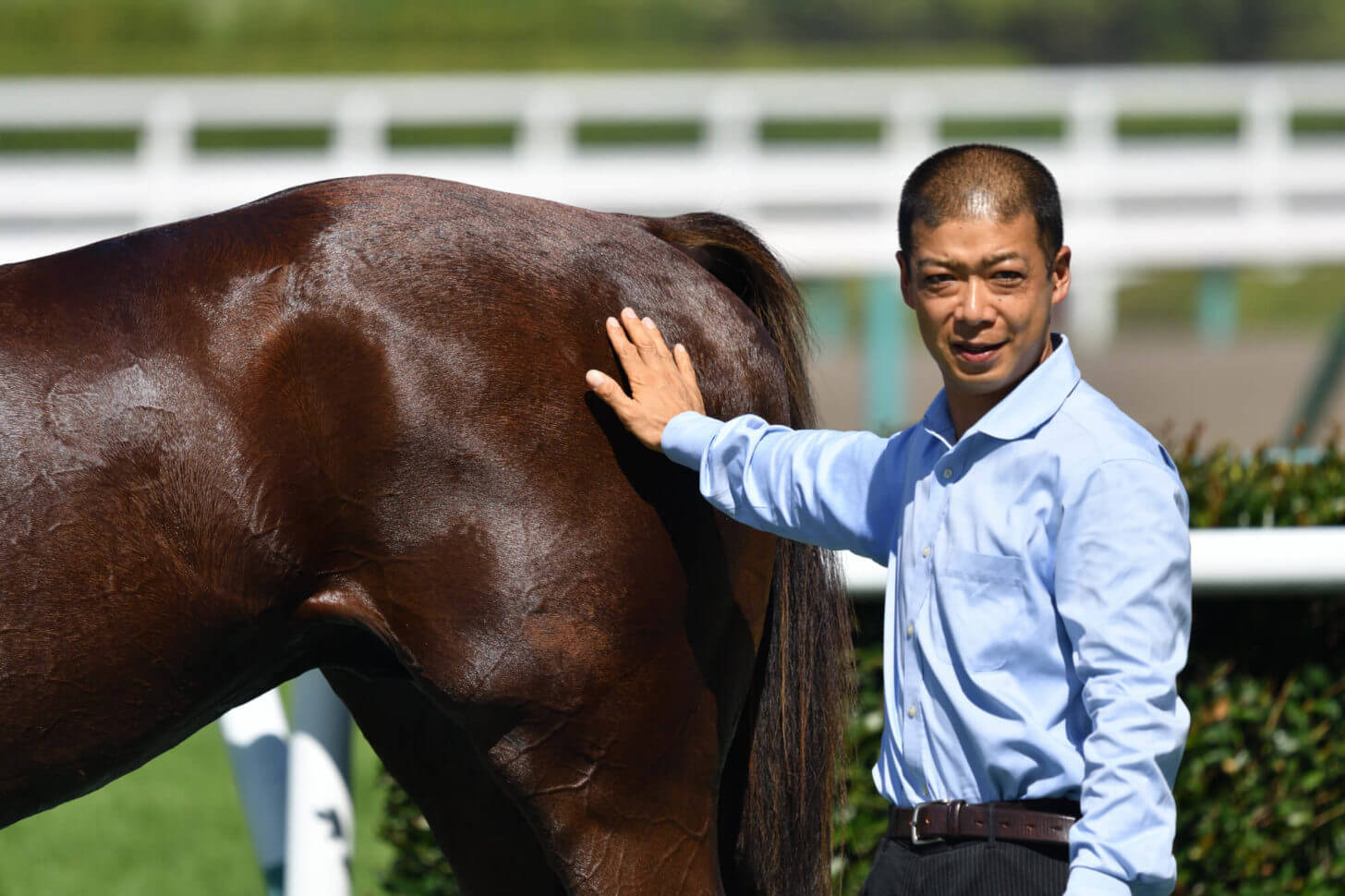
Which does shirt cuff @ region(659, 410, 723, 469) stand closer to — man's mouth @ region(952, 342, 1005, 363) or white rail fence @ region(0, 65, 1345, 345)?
man's mouth @ region(952, 342, 1005, 363)

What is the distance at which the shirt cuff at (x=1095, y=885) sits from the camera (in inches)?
54.9

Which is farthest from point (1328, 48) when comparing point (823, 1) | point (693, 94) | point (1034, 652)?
point (1034, 652)

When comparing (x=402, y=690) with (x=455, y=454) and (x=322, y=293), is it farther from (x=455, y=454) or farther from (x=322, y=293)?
(x=322, y=293)

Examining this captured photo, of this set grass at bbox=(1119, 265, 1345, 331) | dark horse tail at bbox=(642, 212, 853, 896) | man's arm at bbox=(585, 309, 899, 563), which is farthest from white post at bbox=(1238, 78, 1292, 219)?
man's arm at bbox=(585, 309, 899, 563)

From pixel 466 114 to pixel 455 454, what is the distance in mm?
9076

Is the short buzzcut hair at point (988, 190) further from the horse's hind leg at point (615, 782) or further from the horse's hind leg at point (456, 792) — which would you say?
the horse's hind leg at point (456, 792)

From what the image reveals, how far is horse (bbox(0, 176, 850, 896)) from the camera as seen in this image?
1.77 meters

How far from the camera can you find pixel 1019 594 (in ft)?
5.17

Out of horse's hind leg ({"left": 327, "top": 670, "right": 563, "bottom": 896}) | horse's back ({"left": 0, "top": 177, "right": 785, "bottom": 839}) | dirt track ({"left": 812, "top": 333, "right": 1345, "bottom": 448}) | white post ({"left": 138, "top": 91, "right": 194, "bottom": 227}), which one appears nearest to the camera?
horse's back ({"left": 0, "top": 177, "right": 785, "bottom": 839})

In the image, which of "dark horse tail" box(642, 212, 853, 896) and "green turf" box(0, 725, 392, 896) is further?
"green turf" box(0, 725, 392, 896)

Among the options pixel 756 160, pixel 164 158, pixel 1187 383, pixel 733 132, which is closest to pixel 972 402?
pixel 756 160


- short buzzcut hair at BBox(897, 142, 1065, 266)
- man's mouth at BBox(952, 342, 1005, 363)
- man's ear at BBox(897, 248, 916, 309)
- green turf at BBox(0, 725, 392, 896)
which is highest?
short buzzcut hair at BBox(897, 142, 1065, 266)

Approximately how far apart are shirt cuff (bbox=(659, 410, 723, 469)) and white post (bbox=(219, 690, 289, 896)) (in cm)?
120

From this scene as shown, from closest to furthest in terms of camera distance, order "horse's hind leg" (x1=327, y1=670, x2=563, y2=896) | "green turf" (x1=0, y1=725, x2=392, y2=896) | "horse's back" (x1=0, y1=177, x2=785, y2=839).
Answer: "horse's back" (x1=0, y1=177, x2=785, y2=839) < "horse's hind leg" (x1=327, y1=670, x2=563, y2=896) < "green turf" (x1=0, y1=725, x2=392, y2=896)
